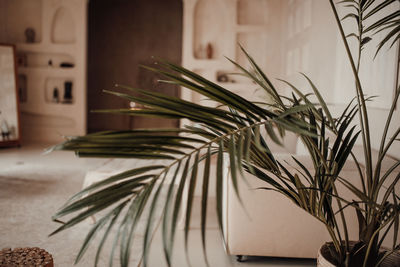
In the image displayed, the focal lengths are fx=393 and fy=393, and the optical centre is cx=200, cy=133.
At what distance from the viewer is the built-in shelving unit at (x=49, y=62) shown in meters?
6.88

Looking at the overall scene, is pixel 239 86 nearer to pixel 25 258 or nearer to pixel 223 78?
pixel 223 78

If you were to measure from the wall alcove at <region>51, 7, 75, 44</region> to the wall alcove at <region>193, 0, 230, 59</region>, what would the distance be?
220 centimetres

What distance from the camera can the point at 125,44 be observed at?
8.87m

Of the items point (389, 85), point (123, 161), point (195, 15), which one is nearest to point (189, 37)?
point (195, 15)

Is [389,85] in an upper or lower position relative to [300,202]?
upper

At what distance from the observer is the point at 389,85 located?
258 cm

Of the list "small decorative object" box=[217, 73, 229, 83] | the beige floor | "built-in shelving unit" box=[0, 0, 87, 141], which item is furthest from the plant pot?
"built-in shelving unit" box=[0, 0, 87, 141]

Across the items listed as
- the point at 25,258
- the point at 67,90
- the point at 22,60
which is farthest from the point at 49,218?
the point at 22,60

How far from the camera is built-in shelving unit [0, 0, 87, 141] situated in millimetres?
6883

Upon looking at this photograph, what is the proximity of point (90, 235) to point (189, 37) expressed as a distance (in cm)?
625

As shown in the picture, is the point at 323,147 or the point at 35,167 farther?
the point at 35,167

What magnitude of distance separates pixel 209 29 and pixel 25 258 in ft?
19.4

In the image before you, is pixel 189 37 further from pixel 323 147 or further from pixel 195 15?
pixel 323 147

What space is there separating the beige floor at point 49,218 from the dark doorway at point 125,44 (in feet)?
12.2
